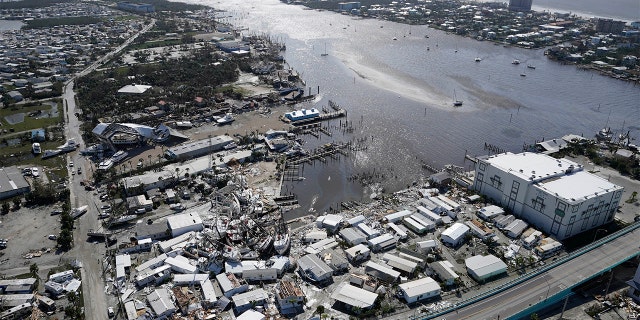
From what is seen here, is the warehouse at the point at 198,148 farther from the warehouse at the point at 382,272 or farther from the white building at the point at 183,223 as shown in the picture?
the warehouse at the point at 382,272

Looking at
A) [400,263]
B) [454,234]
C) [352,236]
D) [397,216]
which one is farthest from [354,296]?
[397,216]

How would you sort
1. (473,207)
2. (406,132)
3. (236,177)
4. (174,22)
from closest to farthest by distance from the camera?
(473,207) < (236,177) < (406,132) < (174,22)

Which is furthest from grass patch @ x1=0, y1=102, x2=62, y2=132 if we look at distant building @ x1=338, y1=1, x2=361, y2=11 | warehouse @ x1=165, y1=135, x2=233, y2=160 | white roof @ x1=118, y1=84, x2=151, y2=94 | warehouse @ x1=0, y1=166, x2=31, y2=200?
distant building @ x1=338, y1=1, x2=361, y2=11

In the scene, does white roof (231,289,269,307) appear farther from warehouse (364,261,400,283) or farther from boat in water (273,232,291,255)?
warehouse (364,261,400,283)

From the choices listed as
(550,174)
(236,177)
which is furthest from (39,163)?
(550,174)

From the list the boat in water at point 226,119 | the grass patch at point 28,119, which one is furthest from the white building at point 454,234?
the grass patch at point 28,119

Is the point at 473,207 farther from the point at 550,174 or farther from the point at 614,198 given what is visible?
the point at 614,198

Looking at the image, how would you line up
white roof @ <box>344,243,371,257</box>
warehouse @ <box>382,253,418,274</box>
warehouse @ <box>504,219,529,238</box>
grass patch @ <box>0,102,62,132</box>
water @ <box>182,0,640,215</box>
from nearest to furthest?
1. warehouse @ <box>382,253,418,274</box>
2. white roof @ <box>344,243,371,257</box>
3. warehouse @ <box>504,219,529,238</box>
4. water @ <box>182,0,640,215</box>
5. grass patch @ <box>0,102,62,132</box>
